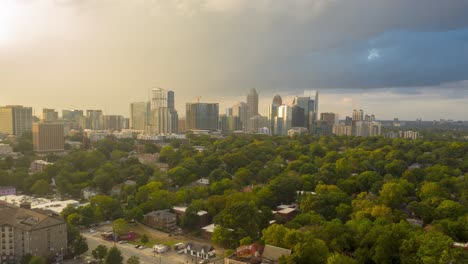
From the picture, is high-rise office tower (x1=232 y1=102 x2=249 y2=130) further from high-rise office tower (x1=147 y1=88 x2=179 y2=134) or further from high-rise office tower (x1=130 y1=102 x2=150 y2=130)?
high-rise office tower (x1=147 y1=88 x2=179 y2=134)

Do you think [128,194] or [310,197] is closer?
[310,197]

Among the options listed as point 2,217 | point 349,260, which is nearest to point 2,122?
point 2,217

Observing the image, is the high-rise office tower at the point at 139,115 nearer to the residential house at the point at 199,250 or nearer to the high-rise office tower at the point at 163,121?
the high-rise office tower at the point at 163,121

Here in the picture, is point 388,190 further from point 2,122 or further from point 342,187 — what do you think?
point 2,122

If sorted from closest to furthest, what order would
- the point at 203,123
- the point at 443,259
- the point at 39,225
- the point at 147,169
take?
the point at 443,259 < the point at 39,225 < the point at 147,169 < the point at 203,123

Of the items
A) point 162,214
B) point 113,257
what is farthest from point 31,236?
point 162,214

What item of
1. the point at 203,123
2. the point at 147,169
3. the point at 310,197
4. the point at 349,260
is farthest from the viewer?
the point at 203,123

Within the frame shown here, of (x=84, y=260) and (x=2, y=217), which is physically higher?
(x=2, y=217)

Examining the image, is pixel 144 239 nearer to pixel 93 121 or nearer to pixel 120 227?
pixel 120 227
